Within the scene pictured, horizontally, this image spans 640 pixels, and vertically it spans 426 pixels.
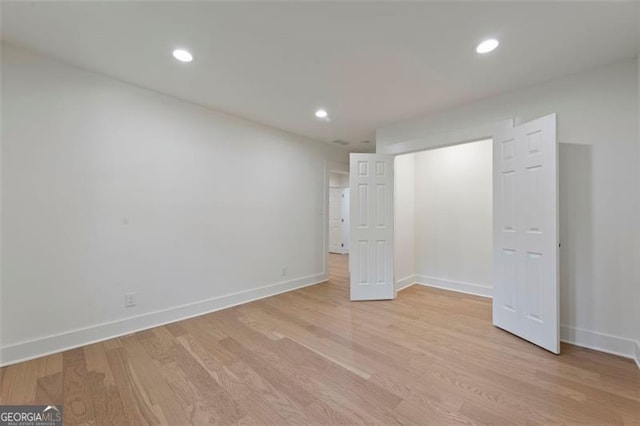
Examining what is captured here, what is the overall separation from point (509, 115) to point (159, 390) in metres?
3.97

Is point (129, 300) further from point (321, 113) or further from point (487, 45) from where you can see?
point (487, 45)

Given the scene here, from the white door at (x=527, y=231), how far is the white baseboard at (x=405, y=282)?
1.46 m

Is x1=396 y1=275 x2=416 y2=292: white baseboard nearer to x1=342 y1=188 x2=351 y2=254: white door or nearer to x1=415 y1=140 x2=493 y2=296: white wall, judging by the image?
x1=415 y1=140 x2=493 y2=296: white wall

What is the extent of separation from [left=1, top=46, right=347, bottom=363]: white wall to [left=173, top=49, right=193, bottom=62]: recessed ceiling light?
2.83 ft

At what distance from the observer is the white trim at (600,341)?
2.10 metres

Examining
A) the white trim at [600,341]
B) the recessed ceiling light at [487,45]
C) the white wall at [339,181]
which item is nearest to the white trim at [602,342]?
the white trim at [600,341]

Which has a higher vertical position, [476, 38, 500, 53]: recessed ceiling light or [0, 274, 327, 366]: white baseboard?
[476, 38, 500, 53]: recessed ceiling light

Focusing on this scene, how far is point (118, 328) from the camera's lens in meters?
2.46

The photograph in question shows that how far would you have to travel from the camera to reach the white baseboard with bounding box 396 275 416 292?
4003mm

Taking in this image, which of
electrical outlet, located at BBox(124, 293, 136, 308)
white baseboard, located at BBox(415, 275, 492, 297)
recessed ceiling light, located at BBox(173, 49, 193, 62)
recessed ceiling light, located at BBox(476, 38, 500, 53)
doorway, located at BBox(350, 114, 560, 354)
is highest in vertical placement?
recessed ceiling light, located at BBox(173, 49, 193, 62)

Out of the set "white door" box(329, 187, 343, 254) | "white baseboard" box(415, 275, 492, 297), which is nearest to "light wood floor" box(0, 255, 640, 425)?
"white baseboard" box(415, 275, 492, 297)

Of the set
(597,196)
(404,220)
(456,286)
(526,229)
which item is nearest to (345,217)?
(404,220)

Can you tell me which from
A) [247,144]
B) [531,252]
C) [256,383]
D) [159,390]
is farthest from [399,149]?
[159,390]

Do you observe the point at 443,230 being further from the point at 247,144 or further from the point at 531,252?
the point at 247,144
